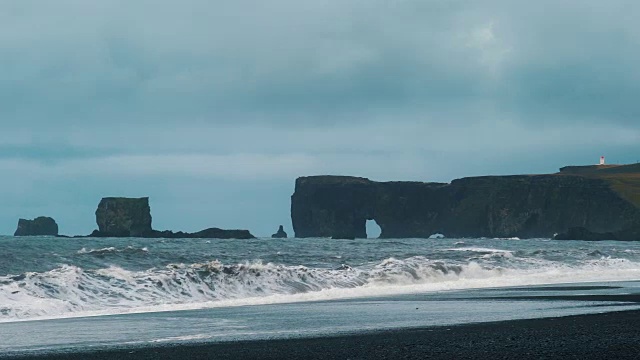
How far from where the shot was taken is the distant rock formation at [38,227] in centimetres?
15950

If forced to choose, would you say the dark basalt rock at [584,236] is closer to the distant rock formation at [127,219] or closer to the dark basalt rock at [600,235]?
the dark basalt rock at [600,235]

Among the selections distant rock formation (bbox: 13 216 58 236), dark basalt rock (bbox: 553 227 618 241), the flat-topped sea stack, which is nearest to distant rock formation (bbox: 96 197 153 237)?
distant rock formation (bbox: 13 216 58 236)

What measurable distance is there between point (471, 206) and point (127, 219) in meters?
70.8

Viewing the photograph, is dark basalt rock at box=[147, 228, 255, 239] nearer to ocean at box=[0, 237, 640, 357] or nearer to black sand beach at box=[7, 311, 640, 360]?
ocean at box=[0, 237, 640, 357]

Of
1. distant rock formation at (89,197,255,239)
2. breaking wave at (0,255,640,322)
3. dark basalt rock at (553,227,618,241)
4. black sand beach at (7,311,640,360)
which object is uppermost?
distant rock formation at (89,197,255,239)

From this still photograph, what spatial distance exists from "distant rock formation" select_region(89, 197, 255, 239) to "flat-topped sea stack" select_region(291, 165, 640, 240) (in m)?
34.5

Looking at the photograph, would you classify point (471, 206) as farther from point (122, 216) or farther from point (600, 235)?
point (122, 216)

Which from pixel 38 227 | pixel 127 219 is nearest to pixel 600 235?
pixel 127 219

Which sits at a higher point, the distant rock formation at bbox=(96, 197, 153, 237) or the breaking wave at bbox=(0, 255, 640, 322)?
the distant rock formation at bbox=(96, 197, 153, 237)

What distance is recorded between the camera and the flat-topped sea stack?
162250 mm

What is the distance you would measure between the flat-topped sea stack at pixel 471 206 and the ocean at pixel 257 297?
115907 millimetres

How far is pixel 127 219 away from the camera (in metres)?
132

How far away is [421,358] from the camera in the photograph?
45.3ft

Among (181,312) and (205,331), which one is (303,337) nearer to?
(205,331)
